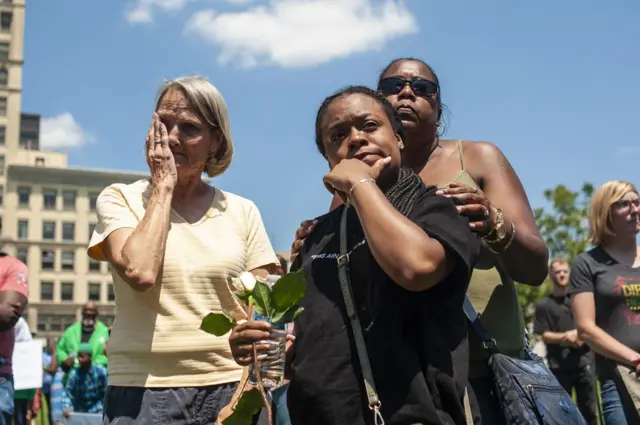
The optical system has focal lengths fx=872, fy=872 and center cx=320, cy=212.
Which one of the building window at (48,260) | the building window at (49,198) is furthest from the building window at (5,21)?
the building window at (48,260)

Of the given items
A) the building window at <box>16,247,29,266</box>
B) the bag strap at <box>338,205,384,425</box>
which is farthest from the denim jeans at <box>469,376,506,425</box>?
the building window at <box>16,247,29,266</box>

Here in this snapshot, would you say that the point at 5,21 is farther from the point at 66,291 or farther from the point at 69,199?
the point at 66,291

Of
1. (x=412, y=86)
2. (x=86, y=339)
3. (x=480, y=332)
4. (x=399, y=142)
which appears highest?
(x=412, y=86)

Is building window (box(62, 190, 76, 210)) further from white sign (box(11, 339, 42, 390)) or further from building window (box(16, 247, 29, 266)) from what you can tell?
white sign (box(11, 339, 42, 390))

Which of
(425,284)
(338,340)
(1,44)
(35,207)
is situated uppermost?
(1,44)

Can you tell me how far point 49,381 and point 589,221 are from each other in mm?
11537

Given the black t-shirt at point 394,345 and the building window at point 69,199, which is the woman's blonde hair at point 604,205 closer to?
the black t-shirt at point 394,345

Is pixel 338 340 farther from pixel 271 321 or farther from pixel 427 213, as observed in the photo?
pixel 427 213

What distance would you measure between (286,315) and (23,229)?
9493 cm

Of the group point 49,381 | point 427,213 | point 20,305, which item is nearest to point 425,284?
point 427,213

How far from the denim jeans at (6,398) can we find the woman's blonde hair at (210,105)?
237 centimetres

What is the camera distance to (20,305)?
500 centimetres

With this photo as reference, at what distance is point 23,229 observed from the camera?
92.0 metres

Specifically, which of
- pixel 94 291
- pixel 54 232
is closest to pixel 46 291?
pixel 94 291
